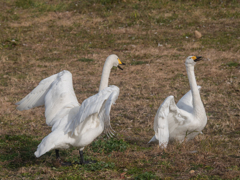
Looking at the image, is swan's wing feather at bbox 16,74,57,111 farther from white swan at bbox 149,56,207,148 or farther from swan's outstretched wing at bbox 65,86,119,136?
white swan at bbox 149,56,207,148

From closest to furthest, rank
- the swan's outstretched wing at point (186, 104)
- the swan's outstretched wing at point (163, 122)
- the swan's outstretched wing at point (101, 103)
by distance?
the swan's outstretched wing at point (101, 103) < the swan's outstretched wing at point (163, 122) < the swan's outstretched wing at point (186, 104)

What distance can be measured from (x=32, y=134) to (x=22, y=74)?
17.0 feet

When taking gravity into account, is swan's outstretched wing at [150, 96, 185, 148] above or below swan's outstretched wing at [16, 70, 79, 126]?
below

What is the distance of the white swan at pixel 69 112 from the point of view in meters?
4.12

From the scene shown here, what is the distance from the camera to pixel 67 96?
18.1 ft

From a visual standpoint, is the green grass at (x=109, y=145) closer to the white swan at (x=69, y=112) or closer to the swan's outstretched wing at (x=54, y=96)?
the white swan at (x=69, y=112)

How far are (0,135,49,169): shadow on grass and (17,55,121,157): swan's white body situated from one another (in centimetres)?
63

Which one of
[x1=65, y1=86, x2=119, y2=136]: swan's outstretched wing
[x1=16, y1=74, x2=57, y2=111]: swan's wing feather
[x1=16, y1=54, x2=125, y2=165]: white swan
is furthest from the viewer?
[x1=16, y1=74, x2=57, y2=111]: swan's wing feather

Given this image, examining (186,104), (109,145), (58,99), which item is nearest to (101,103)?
(58,99)

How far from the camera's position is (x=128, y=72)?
11.2 metres

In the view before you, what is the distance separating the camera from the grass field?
4809 millimetres

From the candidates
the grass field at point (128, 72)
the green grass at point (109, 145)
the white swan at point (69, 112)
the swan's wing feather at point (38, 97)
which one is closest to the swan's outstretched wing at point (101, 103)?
the white swan at point (69, 112)

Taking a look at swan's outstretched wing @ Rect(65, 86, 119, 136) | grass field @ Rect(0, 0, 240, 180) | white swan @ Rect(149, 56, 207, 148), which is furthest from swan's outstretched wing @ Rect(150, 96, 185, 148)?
swan's outstretched wing @ Rect(65, 86, 119, 136)

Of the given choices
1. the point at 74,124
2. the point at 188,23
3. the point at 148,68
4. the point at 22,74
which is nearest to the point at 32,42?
the point at 22,74
